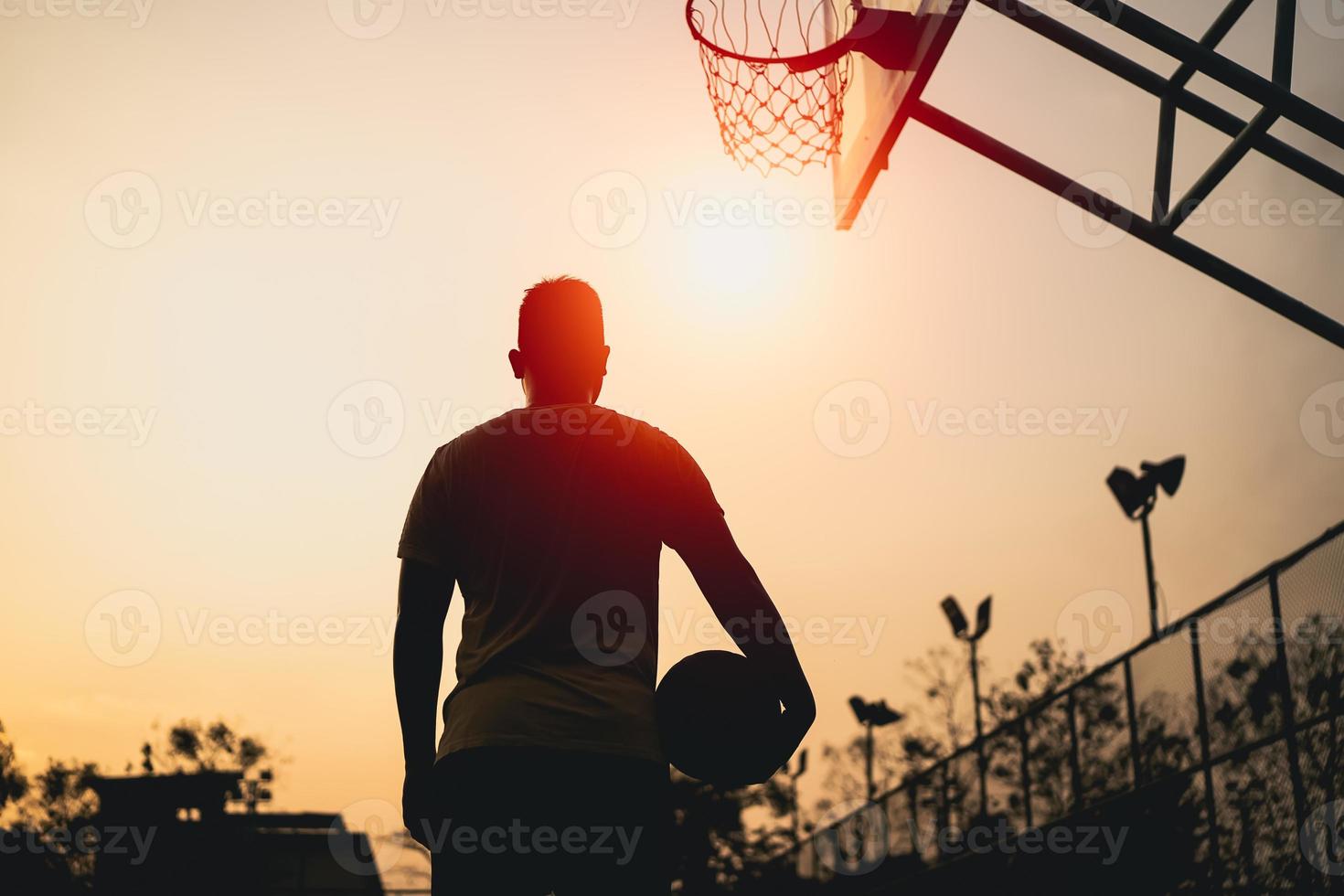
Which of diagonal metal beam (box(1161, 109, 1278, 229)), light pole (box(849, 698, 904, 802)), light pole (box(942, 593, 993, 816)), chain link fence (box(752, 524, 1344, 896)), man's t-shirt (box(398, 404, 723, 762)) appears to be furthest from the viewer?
light pole (box(849, 698, 904, 802))

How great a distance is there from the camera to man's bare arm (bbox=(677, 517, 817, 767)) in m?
2.43

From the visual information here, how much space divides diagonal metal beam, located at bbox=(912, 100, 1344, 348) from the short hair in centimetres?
343

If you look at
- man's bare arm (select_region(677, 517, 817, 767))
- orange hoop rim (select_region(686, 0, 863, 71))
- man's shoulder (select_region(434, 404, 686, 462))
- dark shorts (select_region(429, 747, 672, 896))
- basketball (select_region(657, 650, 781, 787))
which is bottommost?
dark shorts (select_region(429, 747, 672, 896))

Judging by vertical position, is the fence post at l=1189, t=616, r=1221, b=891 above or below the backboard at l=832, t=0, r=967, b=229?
below

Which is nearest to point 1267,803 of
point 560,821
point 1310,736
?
point 1310,736

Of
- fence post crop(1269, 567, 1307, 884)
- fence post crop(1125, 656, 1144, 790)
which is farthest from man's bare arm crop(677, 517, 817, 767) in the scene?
fence post crop(1125, 656, 1144, 790)

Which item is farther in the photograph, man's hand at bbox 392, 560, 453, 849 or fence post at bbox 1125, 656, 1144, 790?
fence post at bbox 1125, 656, 1144, 790

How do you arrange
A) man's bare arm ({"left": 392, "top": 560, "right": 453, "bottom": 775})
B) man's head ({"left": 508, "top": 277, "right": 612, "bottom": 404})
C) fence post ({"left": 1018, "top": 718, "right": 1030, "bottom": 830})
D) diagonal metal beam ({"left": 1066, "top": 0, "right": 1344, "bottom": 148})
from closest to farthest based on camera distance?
man's bare arm ({"left": 392, "top": 560, "right": 453, "bottom": 775}) < man's head ({"left": 508, "top": 277, "right": 612, "bottom": 404}) < diagonal metal beam ({"left": 1066, "top": 0, "right": 1344, "bottom": 148}) < fence post ({"left": 1018, "top": 718, "right": 1030, "bottom": 830})

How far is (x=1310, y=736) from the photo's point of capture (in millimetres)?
7098

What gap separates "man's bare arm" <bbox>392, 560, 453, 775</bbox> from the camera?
234cm

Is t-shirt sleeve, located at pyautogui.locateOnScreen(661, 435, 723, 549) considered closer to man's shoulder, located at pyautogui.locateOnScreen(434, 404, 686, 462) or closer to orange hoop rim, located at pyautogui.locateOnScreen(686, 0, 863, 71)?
man's shoulder, located at pyautogui.locateOnScreen(434, 404, 686, 462)

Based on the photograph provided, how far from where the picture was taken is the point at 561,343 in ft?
8.62

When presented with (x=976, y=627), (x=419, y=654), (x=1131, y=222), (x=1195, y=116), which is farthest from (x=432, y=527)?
(x=976, y=627)

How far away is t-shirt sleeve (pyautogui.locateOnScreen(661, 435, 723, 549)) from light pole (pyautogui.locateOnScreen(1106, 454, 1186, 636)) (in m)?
12.6
